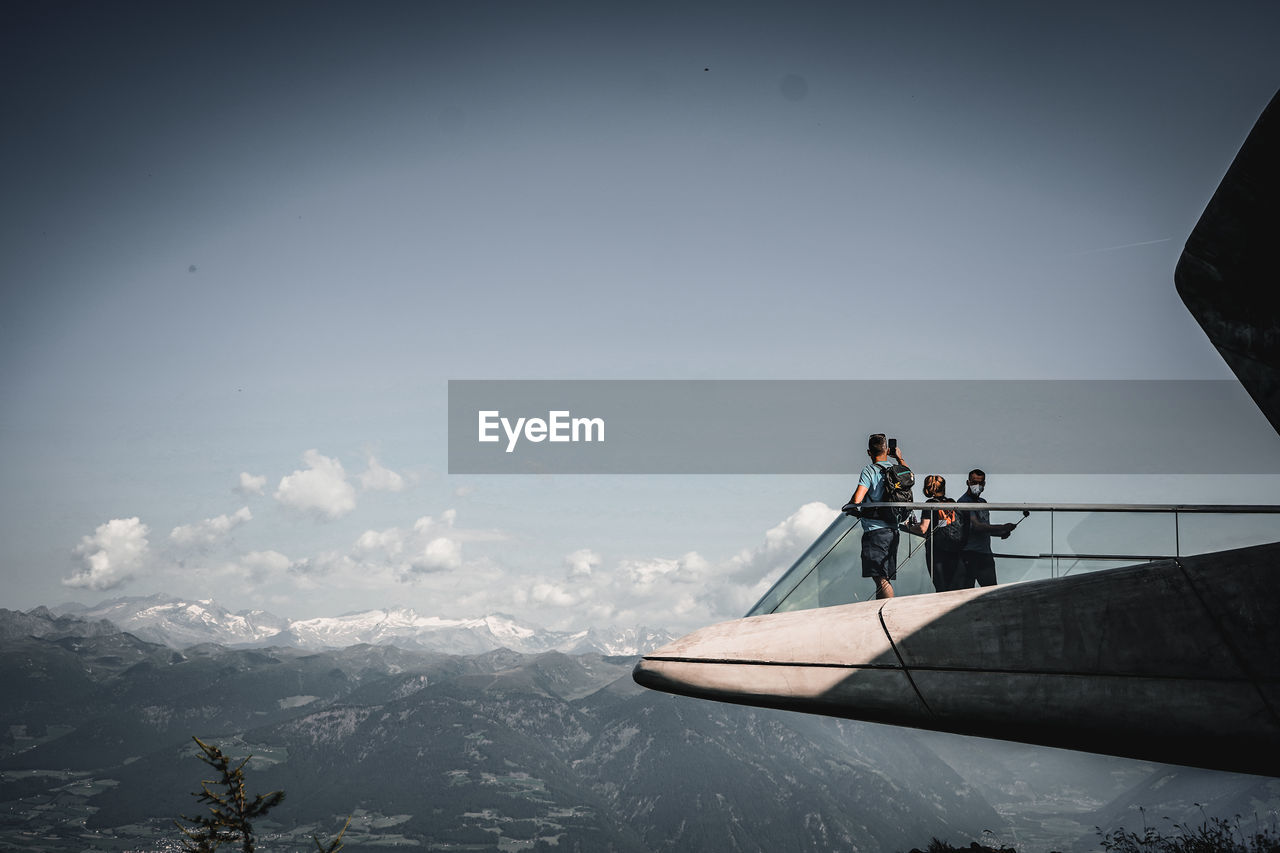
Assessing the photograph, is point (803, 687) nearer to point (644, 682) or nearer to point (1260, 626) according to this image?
point (644, 682)

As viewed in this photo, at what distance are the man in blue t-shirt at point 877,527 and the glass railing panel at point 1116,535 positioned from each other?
172cm

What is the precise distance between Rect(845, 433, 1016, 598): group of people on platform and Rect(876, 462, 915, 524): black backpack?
0.02 meters

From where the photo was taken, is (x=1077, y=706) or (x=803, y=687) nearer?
(x=1077, y=706)

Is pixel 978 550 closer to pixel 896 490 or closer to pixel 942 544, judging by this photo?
pixel 942 544

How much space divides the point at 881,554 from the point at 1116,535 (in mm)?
2415

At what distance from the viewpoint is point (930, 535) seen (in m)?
10.9

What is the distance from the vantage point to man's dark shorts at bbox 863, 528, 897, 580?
36.2 ft

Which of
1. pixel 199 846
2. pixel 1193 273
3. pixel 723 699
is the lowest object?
pixel 199 846

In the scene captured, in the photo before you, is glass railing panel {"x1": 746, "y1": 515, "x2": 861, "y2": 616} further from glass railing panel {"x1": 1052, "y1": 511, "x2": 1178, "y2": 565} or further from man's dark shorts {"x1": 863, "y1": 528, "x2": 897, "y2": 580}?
glass railing panel {"x1": 1052, "y1": 511, "x2": 1178, "y2": 565}

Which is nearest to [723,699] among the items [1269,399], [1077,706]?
[1077,706]

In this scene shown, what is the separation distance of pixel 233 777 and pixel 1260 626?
9.55 m

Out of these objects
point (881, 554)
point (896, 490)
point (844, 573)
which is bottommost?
point (844, 573)

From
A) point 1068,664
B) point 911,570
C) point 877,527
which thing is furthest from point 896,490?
point 1068,664

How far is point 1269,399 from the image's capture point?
7.32 metres
